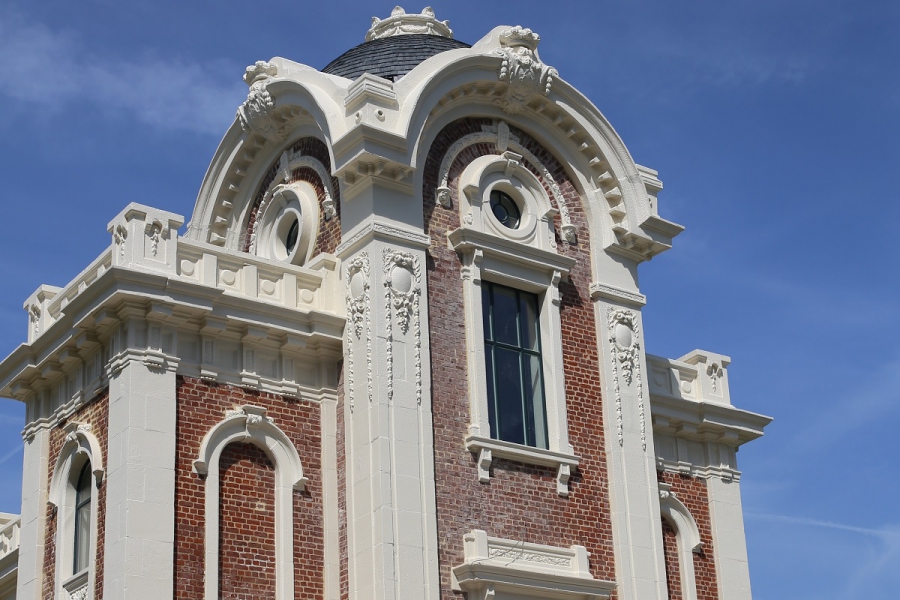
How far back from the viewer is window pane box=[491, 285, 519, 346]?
23359 millimetres

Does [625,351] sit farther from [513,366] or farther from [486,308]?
[486,308]

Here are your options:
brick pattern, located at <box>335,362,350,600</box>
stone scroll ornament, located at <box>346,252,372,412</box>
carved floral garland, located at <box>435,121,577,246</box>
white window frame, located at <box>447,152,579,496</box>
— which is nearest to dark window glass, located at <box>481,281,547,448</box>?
white window frame, located at <box>447,152,579,496</box>

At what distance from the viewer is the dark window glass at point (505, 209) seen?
79.4 ft

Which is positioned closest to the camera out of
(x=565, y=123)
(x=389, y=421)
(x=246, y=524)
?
(x=246, y=524)

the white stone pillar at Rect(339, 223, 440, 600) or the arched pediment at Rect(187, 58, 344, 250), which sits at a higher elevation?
the arched pediment at Rect(187, 58, 344, 250)

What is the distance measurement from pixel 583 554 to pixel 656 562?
1.49 metres

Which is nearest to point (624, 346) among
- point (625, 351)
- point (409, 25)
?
point (625, 351)

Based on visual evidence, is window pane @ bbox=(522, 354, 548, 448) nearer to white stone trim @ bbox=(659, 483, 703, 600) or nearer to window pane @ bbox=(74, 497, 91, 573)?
white stone trim @ bbox=(659, 483, 703, 600)

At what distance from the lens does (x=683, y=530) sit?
83.3 feet

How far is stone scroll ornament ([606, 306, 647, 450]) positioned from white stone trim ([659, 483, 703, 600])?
168 cm

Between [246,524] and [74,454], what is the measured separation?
3.02m

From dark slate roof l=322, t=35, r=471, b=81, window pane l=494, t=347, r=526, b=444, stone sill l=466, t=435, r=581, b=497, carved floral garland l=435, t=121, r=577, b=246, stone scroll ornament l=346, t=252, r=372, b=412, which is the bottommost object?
stone sill l=466, t=435, r=581, b=497

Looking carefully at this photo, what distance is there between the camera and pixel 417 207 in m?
23.0

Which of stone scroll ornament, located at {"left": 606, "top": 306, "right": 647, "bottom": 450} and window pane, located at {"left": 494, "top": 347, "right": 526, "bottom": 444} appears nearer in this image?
window pane, located at {"left": 494, "top": 347, "right": 526, "bottom": 444}
